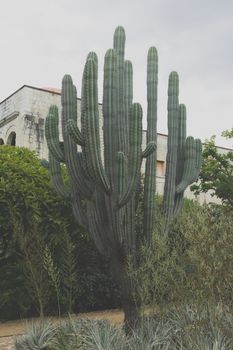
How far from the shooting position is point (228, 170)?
20453 mm

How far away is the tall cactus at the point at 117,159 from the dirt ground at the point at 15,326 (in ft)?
4.02

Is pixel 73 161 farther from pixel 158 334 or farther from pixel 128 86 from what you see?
pixel 158 334

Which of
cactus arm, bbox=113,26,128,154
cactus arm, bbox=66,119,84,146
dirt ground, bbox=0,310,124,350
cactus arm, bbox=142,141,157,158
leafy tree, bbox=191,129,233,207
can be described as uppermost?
leafy tree, bbox=191,129,233,207

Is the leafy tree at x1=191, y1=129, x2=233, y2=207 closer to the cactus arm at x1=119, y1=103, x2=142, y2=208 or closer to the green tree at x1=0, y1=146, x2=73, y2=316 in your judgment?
the green tree at x1=0, y1=146, x2=73, y2=316

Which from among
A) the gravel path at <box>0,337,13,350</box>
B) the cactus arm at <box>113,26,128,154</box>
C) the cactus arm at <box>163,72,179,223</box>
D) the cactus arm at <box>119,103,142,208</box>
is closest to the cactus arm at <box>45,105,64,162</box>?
the cactus arm at <box>113,26,128,154</box>

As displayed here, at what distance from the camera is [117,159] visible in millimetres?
6270

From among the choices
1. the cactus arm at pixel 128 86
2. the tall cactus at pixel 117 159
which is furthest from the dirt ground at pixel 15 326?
Answer: the cactus arm at pixel 128 86

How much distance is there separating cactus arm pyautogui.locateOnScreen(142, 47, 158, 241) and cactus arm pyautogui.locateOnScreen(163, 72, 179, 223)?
269mm

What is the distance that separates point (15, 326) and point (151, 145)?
3764mm

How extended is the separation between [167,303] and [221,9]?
4216mm

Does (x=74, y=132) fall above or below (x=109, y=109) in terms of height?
below

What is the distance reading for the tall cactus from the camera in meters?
6.40

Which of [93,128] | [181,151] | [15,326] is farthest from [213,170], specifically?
[93,128]

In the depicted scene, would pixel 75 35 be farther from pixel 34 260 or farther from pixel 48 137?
pixel 34 260
